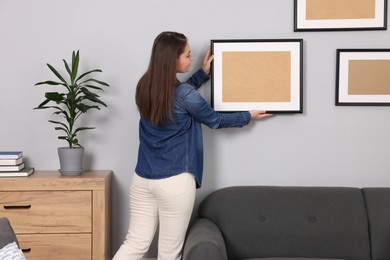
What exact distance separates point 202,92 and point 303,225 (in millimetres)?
1027

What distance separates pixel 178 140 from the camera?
3.11 metres

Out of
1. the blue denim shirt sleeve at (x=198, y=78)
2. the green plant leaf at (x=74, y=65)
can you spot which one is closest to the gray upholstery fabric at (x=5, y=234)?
the green plant leaf at (x=74, y=65)

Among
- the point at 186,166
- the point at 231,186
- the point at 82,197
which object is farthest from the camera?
the point at 231,186

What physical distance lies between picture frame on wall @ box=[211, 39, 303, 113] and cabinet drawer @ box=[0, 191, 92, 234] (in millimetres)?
1010

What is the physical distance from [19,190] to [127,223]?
729mm

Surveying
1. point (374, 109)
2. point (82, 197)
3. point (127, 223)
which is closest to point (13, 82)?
point (82, 197)

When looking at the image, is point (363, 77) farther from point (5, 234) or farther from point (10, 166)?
point (5, 234)

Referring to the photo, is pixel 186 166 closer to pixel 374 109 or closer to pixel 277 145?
pixel 277 145

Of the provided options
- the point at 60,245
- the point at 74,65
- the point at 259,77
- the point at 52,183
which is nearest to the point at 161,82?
the point at 74,65

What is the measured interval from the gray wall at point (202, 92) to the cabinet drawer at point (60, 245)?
498 mm

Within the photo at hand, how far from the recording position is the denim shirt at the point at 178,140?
3.07 meters

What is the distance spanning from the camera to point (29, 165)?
3.62 meters

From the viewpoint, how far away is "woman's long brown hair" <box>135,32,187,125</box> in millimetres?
3008

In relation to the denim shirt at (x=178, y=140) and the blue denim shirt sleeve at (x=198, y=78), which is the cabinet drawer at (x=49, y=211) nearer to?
the denim shirt at (x=178, y=140)
